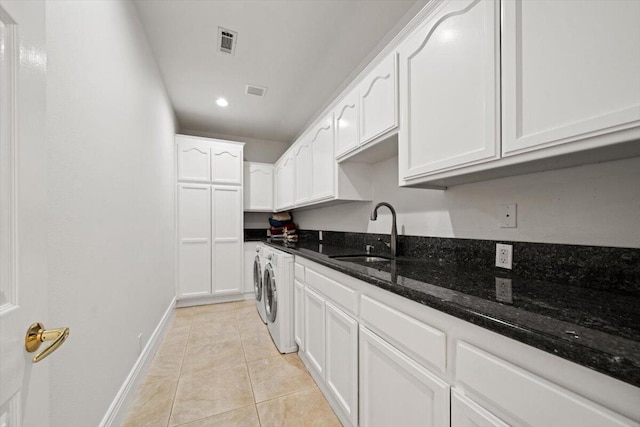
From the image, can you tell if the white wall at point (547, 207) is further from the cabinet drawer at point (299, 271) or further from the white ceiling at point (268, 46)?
the white ceiling at point (268, 46)

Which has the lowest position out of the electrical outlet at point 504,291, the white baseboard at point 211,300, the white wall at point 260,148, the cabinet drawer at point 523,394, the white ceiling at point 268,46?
the white baseboard at point 211,300

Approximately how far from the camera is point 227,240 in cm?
370

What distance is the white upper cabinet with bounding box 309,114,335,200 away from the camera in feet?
7.35

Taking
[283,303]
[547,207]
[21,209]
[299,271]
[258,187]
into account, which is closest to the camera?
[21,209]

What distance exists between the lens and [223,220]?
370 cm

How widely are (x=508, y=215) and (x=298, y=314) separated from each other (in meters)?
1.60

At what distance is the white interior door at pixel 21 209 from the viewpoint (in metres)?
0.46

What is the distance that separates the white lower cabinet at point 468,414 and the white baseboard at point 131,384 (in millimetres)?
1565

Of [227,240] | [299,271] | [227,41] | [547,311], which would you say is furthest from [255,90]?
[547,311]

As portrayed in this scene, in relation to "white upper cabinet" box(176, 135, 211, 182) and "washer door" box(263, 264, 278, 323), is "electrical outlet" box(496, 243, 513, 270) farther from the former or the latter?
"white upper cabinet" box(176, 135, 211, 182)

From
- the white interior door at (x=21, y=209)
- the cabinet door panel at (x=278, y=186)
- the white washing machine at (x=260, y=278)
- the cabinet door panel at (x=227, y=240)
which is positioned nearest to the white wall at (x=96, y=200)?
the white interior door at (x=21, y=209)

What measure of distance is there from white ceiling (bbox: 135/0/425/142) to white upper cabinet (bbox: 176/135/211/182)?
442 millimetres

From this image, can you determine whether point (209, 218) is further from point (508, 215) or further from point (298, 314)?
A: point (508, 215)

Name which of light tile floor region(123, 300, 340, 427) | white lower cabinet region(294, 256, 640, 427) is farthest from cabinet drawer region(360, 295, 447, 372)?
light tile floor region(123, 300, 340, 427)
